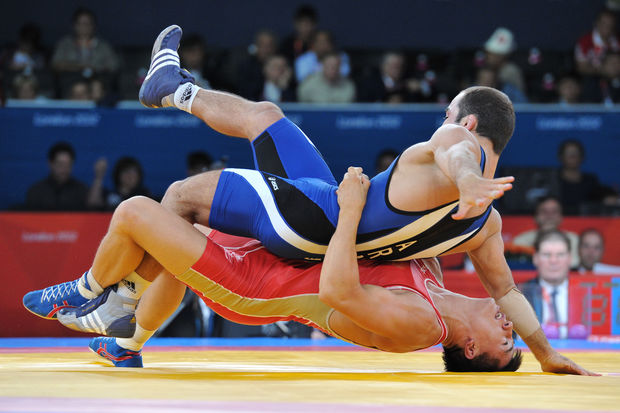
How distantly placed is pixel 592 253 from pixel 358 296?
159 inches

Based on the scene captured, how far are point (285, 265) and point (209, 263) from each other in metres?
0.36

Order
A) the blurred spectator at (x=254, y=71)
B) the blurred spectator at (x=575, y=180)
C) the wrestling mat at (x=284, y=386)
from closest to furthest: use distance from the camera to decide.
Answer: the wrestling mat at (x=284, y=386) → the blurred spectator at (x=575, y=180) → the blurred spectator at (x=254, y=71)

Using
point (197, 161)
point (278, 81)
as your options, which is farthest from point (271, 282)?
point (278, 81)

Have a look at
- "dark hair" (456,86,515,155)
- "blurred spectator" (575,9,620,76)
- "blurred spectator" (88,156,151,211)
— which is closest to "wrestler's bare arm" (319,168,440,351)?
"dark hair" (456,86,515,155)

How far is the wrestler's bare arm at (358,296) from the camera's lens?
3.17 metres

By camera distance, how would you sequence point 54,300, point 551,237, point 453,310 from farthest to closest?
point 551,237 < point 453,310 < point 54,300

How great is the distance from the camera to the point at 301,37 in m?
9.58

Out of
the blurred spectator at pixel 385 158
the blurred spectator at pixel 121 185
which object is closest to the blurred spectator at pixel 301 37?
the blurred spectator at pixel 385 158

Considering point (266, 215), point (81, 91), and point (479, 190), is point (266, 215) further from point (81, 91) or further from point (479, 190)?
point (81, 91)

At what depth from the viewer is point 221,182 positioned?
3434 millimetres

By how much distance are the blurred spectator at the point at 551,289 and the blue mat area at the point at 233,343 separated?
0.62ft

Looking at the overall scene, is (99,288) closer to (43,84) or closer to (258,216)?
(258,216)

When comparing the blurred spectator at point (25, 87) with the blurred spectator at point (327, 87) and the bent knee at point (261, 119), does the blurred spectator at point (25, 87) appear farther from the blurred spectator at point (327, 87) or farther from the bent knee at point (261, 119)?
the bent knee at point (261, 119)

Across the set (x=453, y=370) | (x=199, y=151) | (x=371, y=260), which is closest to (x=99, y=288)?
(x=371, y=260)
